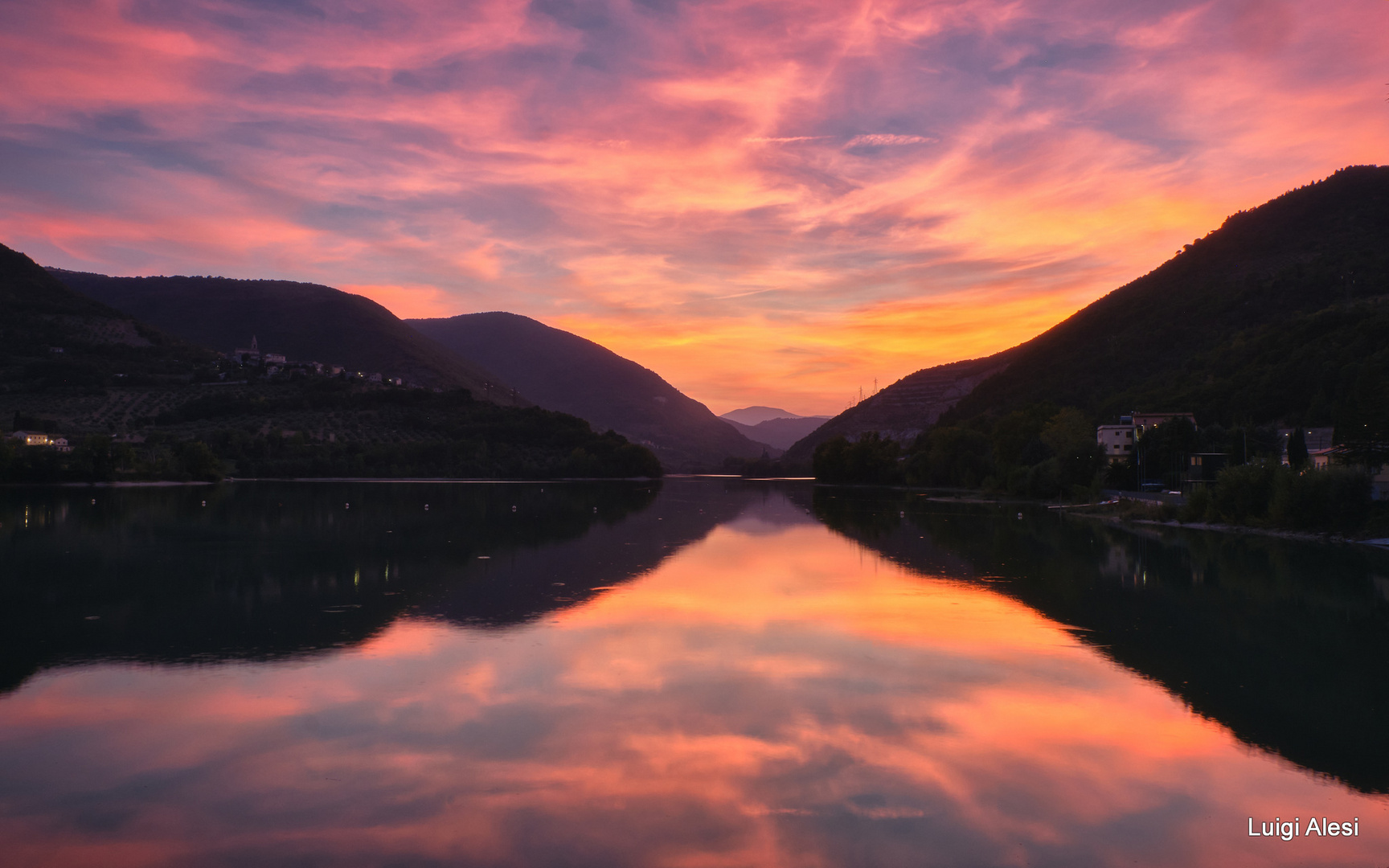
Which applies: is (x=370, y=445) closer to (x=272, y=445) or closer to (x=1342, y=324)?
(x=272, y=445)

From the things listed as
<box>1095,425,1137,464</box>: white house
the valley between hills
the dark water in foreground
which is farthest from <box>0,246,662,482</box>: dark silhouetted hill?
<box>1095,425,1137,464</box>: white house

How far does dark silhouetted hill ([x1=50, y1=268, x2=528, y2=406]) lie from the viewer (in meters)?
Answer: 180

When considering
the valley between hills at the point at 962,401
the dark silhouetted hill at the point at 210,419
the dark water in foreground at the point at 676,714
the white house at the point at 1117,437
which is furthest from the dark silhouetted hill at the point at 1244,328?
the dark silhouetted hill at the point at 210,419

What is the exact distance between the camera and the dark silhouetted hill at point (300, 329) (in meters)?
180

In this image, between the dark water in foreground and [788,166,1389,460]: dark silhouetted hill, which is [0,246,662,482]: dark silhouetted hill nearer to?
the dark water in foreground

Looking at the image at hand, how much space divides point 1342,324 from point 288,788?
101 m

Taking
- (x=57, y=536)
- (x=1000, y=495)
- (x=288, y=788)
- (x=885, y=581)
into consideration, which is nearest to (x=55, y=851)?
(x=288, y=788)

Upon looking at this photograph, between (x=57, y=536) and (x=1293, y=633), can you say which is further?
(x=57, y=536)

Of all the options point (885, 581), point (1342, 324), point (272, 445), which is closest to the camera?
point (885, 581)

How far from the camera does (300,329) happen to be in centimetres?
18838

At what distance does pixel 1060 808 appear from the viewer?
27.7 ft

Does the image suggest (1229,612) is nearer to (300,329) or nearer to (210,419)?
(210,419)

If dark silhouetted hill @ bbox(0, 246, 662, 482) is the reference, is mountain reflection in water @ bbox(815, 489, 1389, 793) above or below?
below

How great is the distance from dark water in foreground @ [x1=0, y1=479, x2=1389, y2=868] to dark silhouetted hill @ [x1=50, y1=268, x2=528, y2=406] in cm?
16146
